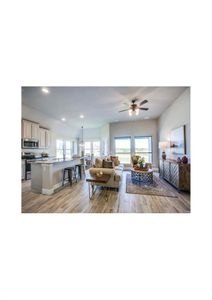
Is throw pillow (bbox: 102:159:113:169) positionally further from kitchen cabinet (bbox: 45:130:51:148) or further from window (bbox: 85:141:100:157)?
kitchen cabinet (bbox: 45:130:51:148)

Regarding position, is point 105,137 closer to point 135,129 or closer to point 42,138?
point 135,129

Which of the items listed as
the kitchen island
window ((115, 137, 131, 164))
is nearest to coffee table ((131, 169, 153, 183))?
window ((115, 137, 131, 164))

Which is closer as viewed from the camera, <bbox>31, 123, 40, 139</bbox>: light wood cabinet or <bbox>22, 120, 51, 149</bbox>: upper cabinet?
<bbox>22, 120, 51, 149</bbox>: upper cabinet

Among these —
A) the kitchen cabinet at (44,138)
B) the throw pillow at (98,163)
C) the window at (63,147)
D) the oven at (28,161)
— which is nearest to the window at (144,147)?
the throw pillow at (98,163)

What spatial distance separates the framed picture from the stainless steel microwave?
4.14 meters

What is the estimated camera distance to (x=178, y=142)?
3.24m

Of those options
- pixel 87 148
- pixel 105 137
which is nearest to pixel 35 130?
pixel 87 148

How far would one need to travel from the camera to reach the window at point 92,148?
13.2 ft

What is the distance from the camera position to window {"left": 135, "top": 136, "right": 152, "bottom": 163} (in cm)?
406
